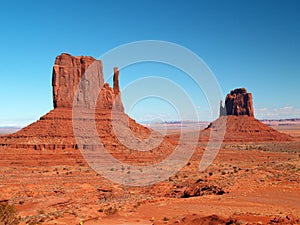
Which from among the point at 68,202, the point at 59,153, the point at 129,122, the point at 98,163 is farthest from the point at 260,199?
the point at 129,122

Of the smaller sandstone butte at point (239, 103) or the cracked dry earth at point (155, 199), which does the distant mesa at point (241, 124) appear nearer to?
the smaller sandstone butte at point (239, 103)

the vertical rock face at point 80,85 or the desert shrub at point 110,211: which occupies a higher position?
the vertical rock face at point 80,85

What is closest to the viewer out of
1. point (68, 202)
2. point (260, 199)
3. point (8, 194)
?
point (260, 199)

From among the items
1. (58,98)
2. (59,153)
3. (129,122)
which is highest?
(58,98)

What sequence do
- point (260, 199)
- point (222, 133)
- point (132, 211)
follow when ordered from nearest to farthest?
point (132, 211) < point (260, 199) < point (222, 133)

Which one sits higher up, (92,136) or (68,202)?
(92,136)

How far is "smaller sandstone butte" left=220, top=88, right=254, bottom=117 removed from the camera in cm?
11708

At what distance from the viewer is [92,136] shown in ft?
177

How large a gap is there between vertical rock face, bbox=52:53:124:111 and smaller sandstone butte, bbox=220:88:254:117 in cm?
6625

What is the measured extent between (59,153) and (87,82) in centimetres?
1814

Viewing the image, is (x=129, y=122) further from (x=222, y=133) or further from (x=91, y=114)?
(x=222, y=133)

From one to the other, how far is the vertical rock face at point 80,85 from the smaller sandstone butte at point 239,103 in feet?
217

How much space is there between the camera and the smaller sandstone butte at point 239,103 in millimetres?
117081

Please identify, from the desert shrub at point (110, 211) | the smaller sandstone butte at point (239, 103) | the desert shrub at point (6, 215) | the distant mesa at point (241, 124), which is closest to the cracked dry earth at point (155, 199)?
the desert shrub at point (110, 211)
